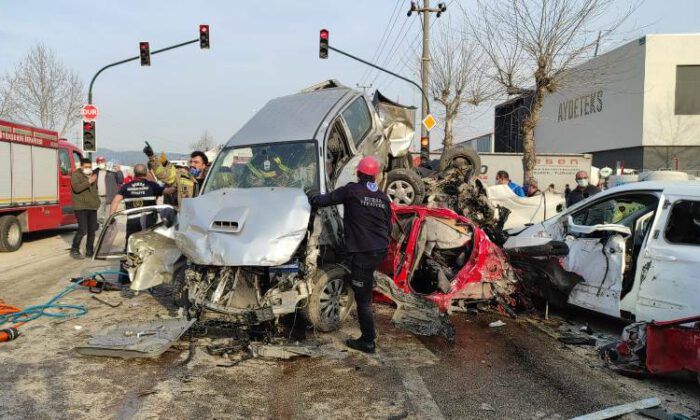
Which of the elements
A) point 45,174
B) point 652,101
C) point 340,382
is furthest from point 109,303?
point 652,101

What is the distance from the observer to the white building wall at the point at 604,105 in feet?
90.0

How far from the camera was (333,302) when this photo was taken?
549 centimetres

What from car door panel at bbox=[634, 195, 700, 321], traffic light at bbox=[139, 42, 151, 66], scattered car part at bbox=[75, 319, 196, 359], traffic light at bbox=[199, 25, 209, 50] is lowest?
scattered car part at bbox=[75, 319, 196, 359]

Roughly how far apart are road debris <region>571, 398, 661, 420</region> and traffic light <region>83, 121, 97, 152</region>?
16.9 m

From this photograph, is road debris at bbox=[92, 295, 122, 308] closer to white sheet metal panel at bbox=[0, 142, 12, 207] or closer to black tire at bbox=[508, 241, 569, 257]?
black tire at bbox=[508, 241, 569, 257]

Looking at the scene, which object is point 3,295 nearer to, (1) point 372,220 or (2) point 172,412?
(2) point 172,412

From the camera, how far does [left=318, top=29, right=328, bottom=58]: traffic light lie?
18859 mm

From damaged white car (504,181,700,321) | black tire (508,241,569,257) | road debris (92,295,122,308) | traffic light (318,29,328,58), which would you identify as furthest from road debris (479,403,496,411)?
traffic light (318,29,328,58)

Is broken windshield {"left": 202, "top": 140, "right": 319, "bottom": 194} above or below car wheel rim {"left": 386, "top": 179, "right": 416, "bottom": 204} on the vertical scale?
above

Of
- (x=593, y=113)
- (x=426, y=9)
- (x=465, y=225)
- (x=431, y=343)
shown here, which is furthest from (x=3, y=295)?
(x=593, y=113)

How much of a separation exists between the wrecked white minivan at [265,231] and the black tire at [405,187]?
5.45ft

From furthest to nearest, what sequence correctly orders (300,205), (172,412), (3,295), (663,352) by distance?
(3,295) < (300,205) < (663,352) < (172,412)

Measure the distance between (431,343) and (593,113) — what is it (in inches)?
1254

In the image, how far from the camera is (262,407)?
383 centimetres
